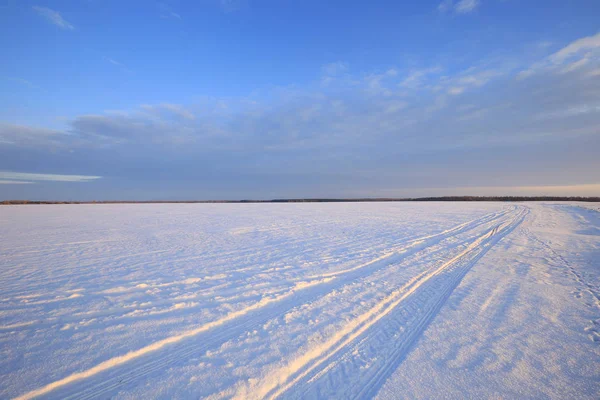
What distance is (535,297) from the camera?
483 centimetres

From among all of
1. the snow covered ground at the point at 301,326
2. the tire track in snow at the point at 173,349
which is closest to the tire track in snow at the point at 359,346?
the snow covered ground at the point at 301,326

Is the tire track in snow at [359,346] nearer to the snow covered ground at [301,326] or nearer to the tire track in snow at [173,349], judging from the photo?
the snow covered ground at [301,326]

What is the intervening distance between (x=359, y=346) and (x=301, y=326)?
0.83 m

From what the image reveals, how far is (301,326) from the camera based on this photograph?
375 cm

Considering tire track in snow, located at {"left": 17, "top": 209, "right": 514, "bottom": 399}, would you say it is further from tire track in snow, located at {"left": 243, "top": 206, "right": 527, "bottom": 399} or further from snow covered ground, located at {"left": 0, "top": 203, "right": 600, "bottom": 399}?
tire track in snow, located at {"left": 243, "top": 206, "right": 527, "bottom": 399}

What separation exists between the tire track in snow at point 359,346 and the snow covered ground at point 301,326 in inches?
0.7

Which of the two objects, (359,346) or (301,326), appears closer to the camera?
(359,346)

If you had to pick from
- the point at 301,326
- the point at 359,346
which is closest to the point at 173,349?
the point at 301,326

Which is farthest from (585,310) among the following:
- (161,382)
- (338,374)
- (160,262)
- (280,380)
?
(160,262)

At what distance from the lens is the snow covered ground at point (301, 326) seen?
271 centimetres

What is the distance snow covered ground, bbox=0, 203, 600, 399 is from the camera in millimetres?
2705

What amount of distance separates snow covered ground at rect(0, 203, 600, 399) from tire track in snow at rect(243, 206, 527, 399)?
2 cm

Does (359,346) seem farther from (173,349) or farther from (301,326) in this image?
(173,349)

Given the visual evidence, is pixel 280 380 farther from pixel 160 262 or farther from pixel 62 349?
pixel 160 262
